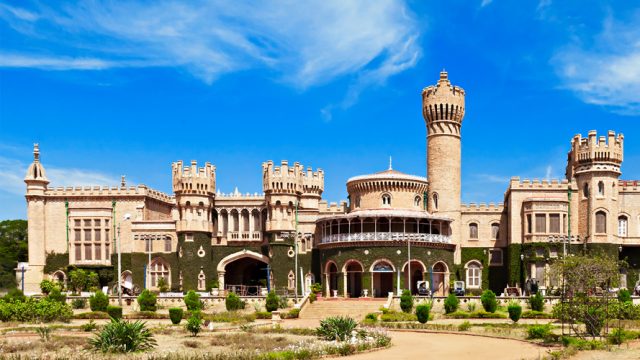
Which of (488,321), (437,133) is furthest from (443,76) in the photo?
(488,321)

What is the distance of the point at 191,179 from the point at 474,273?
2731cm

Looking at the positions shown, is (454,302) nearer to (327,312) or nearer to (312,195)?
(327,312)

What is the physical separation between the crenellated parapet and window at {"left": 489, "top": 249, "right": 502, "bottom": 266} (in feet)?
33.8

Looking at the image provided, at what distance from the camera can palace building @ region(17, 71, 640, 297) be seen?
61.4 metres

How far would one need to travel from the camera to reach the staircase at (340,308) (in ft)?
168

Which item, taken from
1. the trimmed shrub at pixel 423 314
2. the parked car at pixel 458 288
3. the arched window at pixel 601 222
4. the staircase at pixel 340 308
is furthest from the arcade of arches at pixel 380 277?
the trimmed shrub at pixel 423 314

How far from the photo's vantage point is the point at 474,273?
2586 inches

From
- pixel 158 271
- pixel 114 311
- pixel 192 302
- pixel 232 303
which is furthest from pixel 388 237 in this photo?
pixel 114 311

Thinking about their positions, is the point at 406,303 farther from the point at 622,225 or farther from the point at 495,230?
the point at 622,225

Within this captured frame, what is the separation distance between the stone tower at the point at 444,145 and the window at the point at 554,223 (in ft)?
26.8

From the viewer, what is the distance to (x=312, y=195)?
75688 millimetres

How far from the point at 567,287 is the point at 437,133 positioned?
32206 millimetres

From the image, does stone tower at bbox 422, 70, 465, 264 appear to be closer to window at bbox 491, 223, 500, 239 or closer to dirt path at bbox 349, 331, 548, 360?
window at bbox 491, 223, 500, 239

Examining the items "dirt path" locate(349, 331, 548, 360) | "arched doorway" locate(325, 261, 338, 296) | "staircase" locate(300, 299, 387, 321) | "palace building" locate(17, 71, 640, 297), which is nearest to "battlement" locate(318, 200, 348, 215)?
"palace building" locate(17, 71, 640, 297)
